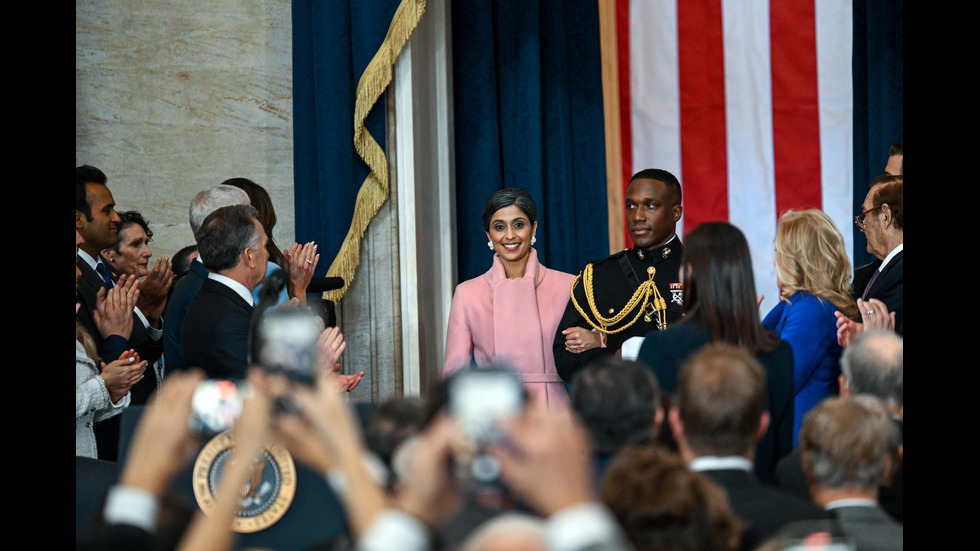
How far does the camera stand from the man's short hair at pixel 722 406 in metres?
1.94

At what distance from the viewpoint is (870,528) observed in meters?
1.97

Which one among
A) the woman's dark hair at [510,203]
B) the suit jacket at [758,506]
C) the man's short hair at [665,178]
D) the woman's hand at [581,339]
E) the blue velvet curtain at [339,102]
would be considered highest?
the blue velvet curtain at [339,102]

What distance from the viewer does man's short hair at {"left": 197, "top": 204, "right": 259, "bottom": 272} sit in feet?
10.4

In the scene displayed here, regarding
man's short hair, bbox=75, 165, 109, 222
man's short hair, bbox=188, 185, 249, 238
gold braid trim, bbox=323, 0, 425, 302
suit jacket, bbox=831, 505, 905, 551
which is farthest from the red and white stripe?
suit jacket, bbox=831, 505, 905, 551

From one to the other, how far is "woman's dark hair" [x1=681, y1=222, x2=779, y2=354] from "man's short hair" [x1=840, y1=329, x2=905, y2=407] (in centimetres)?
20

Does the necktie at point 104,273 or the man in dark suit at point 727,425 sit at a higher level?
the necktie at point 104,273

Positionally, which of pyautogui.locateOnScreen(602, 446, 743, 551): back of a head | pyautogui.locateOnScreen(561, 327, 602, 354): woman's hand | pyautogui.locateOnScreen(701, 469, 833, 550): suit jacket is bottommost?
pyautogui.locateOnScreen(701, 469, 833, 550): suit jacket

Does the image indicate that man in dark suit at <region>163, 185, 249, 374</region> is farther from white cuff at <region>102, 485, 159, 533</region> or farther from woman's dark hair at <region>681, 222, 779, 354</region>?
white cuff at <region>102, 485, 159, 533</region>

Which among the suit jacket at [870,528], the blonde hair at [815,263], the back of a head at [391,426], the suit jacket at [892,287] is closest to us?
the back of a head at [391,426]

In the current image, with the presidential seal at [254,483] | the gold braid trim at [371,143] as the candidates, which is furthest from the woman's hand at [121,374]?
the gold braid trim at [371,143]

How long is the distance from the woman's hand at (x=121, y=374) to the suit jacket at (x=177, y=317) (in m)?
0.10

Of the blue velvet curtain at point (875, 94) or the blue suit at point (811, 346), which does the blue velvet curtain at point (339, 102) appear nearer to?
the blue suit at point (811, 346)

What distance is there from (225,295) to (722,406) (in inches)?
69.3

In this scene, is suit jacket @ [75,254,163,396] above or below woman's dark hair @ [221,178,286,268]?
below
